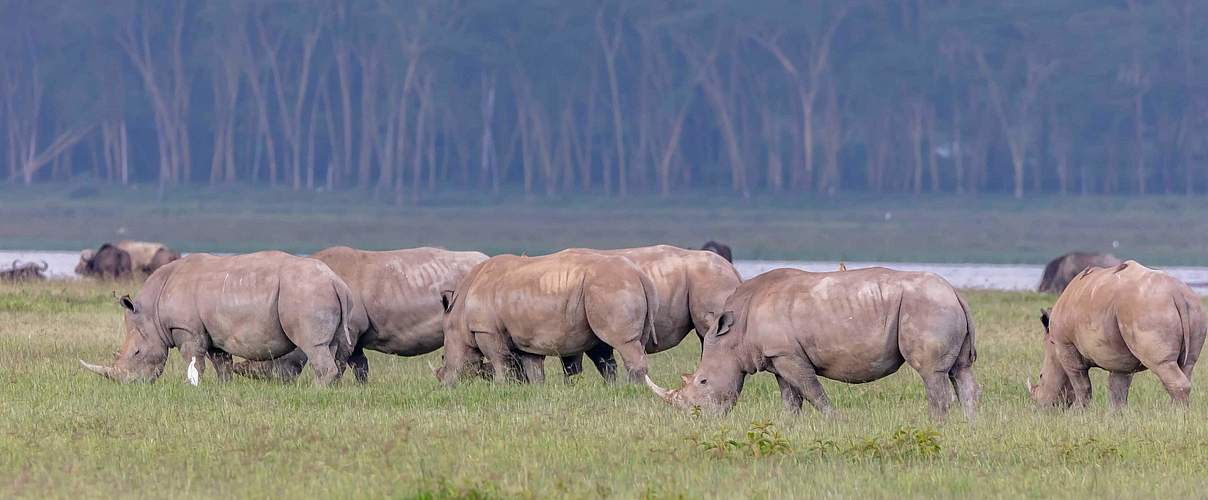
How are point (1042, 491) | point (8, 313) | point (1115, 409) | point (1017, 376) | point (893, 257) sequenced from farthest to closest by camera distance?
point (893, 257) < point (8, 313) < point (1017, 376) < point (1115, 409) < point (1042, 491)

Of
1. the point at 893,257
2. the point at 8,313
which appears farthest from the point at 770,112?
the point at 8,313

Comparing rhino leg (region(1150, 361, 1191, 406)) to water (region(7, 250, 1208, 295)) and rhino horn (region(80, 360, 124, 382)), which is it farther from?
water (region(7, 250, 1208, 295))

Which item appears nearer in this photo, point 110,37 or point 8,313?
point 8,313

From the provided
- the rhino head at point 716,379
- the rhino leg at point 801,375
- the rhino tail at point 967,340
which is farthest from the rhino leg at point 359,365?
the rhino tail at point 967,340

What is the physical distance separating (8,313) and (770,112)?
48.0 meters

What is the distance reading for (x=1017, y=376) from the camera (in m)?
16.0

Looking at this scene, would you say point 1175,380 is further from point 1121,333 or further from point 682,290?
point 682,290

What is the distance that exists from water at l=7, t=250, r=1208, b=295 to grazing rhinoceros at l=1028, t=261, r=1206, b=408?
21308mm

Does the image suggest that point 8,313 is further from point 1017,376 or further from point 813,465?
point 813,465

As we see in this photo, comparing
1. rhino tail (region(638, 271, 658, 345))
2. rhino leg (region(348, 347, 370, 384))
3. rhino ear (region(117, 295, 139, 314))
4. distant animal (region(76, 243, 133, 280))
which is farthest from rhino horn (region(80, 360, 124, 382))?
distant animal (region(76, 243, 133, 280))

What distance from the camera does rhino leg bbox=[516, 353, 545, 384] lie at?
14.7 m

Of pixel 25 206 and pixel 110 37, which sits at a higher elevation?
pixel 110 37

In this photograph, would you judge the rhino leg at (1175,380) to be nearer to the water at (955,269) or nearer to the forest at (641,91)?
the water at (955,269)

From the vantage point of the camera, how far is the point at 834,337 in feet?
39.7
